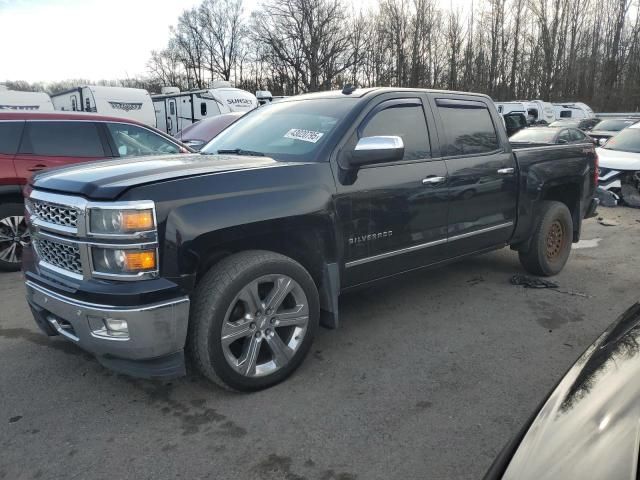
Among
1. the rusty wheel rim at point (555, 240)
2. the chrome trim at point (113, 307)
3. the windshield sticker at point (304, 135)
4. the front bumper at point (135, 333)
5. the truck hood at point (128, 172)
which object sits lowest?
the rusty wheel rim at point (555, 240)

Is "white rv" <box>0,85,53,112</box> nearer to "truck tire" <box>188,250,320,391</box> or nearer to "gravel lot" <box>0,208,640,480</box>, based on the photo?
"gravel lot" <box>0,208,640,480</box>

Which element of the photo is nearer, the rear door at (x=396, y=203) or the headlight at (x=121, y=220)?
the headlight at (x=121, y=220)

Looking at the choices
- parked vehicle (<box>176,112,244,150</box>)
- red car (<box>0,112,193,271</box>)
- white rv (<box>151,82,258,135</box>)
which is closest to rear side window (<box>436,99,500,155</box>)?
red car (<box>0,112,193,271</box>)

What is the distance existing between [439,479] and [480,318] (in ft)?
7.41

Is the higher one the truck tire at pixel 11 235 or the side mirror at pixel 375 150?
the side mirror at pixel 375 150

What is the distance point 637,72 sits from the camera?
134ft

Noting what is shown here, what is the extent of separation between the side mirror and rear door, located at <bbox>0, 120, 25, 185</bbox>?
4456mm

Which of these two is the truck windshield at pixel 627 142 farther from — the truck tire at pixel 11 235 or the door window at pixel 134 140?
the truck tire at pixel 11 235

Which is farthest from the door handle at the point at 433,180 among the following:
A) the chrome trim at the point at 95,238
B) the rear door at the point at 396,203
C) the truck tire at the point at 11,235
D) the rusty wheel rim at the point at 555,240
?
the truck tire at the point at 11,235

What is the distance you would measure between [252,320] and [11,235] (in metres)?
4.32

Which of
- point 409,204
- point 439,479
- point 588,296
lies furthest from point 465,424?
point 588,296

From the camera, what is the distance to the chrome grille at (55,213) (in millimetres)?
2853

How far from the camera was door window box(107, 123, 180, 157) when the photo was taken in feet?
22.1

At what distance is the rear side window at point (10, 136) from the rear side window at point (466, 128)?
4860 mm
